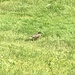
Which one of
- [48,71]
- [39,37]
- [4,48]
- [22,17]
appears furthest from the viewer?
[22,17]

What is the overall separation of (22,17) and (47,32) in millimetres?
3021

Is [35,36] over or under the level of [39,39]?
over

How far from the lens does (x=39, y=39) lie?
1377 cm

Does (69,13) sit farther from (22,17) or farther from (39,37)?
(39,37)

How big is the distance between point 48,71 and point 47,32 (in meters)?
5.19

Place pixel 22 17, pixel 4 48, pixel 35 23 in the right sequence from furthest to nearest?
1. pixel 22 17
2. pixel 35 23
3. pixel 4 48

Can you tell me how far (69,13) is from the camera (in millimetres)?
17688

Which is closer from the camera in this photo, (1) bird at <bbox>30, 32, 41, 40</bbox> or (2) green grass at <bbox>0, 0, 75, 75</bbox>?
(2) green grass at <bbox>0, 0, 75, 75</bbox>

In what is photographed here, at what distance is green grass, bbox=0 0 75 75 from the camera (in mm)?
9824

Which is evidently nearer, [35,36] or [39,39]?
[35,36]

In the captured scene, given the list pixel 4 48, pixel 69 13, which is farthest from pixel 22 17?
pixel 4 48

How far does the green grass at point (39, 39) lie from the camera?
387 inches

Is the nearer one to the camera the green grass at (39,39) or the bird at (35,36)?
the green grass at (39,39)

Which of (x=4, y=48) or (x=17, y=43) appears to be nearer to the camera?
(x=4, y=48)
